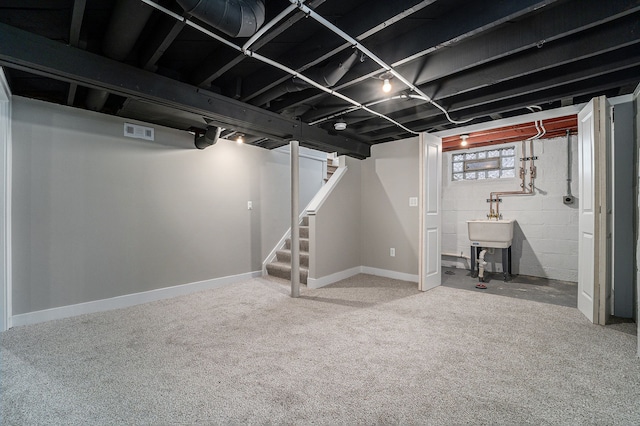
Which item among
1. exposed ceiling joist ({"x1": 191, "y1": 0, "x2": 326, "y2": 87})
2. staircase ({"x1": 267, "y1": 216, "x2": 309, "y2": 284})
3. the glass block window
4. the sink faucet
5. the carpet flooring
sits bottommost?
the carpet flooring

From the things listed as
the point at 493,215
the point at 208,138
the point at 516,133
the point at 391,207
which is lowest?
the point at 493,215

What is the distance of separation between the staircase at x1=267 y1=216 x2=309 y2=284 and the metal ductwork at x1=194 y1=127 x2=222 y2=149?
2064 mm

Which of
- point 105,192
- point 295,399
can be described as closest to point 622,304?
point 295,399

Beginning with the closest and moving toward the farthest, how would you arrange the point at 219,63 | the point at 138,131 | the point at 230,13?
1. the point at 230,13
2. the point at 219,63
3. the point at 138,131

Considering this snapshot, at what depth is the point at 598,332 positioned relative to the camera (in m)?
2.48

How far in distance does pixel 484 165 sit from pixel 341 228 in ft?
Result: 9.57

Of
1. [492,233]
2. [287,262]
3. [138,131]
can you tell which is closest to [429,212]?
[492,233]

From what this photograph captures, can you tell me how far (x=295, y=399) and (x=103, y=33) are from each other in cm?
283

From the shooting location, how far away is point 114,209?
3172 millimetres

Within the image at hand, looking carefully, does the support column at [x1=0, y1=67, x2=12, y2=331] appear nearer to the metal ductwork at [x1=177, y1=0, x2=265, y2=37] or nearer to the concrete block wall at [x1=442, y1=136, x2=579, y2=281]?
the metal ductwork at [x1=177, y1=0, x2=265, y2=37]

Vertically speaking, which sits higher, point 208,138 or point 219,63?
point 219,63

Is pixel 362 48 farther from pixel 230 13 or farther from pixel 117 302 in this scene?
pixel 117 302

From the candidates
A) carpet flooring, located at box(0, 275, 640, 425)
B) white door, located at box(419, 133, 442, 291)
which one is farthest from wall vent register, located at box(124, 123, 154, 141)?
white door, located at box(419, 133, 442, 291)

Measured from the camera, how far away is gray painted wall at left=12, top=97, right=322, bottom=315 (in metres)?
2.71
